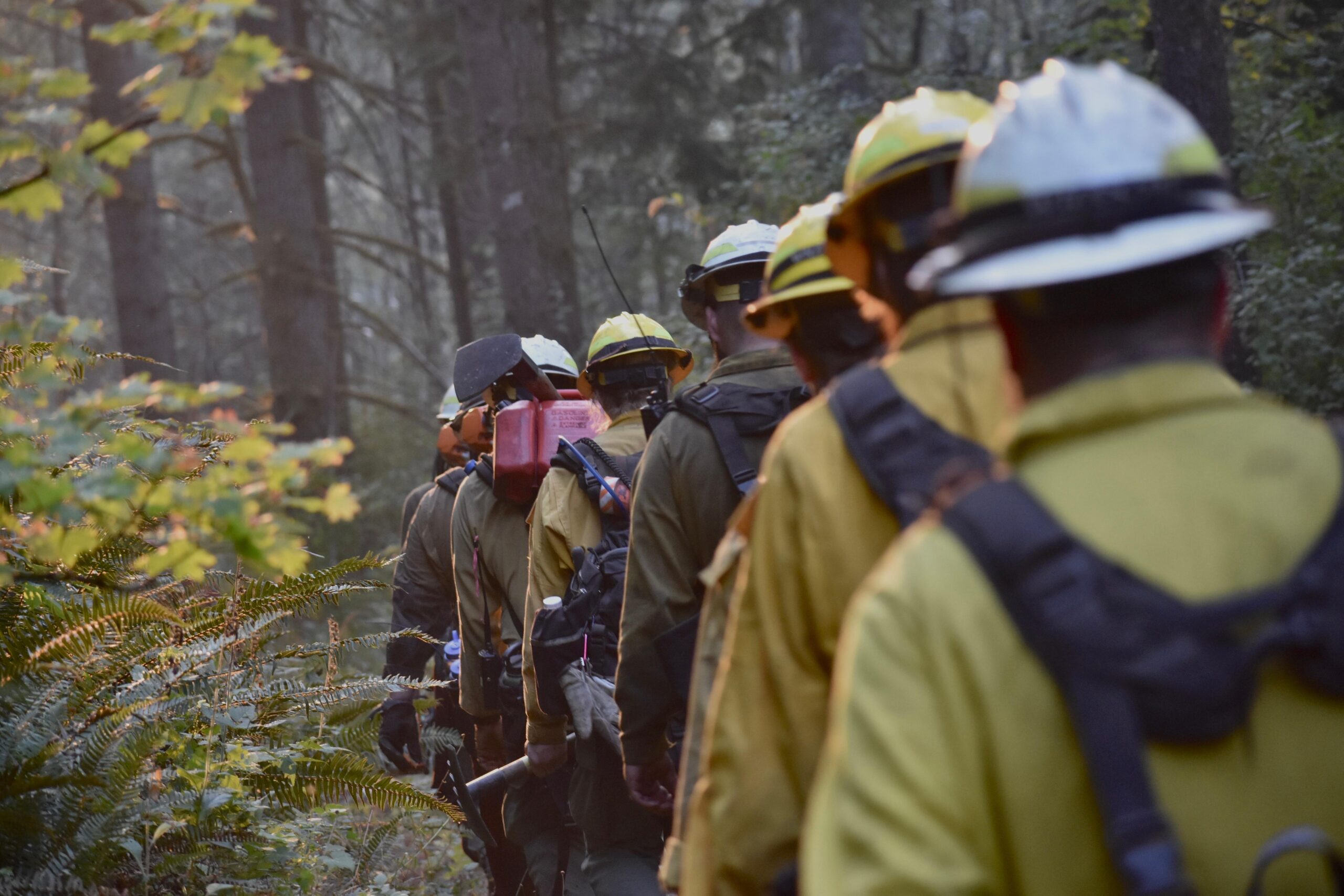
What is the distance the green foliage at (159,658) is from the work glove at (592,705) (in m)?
0.60

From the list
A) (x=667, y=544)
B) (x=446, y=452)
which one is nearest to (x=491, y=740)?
(x=446, y=452)

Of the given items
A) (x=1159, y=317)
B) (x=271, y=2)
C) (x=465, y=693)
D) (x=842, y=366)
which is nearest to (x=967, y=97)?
(x=842, y=366)

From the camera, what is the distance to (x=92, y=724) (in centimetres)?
385

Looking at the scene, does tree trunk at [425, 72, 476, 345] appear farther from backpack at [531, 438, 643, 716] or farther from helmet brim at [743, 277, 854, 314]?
helmet brim at [743, 277, 854, 314]

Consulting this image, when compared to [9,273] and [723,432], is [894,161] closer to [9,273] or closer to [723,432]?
[723,432]

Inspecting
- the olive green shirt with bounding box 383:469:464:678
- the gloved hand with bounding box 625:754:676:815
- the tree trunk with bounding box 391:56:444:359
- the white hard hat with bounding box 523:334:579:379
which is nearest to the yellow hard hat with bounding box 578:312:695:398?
the white hard hat with bounding box 523:334:579:379

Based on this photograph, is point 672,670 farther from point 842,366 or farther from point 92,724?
point 92,724

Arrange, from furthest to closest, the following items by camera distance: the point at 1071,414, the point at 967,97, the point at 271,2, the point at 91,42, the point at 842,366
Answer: the point at 271,2, the point at 91,42, the point at 842,366, the point at 967,97, the point at 1071,414

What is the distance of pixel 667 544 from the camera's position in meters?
3.89

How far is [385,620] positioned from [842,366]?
1100 cm

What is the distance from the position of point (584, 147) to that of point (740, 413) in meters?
13.3

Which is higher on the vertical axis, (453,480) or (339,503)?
(339,503)

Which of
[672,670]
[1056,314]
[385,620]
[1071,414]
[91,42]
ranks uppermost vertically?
[91,42]

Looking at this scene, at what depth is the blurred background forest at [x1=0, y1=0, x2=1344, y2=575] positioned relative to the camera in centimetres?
925
